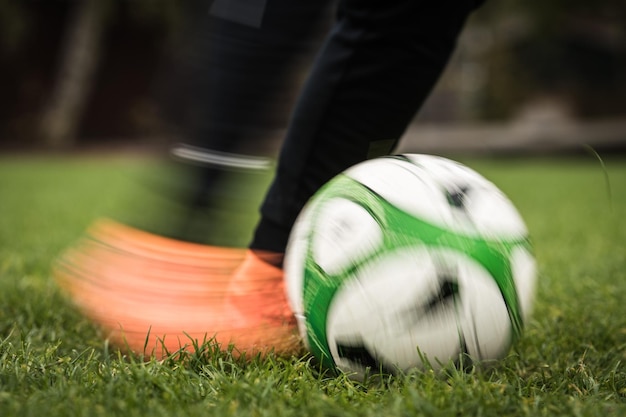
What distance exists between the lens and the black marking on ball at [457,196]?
3.84ft

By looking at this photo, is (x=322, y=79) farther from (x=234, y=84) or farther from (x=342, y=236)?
(x=342, y=236)

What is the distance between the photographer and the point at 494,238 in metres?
1.16

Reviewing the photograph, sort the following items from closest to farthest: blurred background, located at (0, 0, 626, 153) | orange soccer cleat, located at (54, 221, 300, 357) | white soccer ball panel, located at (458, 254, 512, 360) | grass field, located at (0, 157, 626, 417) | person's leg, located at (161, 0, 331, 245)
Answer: grass field, located at (0, 157, 626, 417) → white soccer ball panel, located at (458, 254, 512, 360) → orange soccer cleat, located at (54, 221, 300, 357) → person's leg, located at (161, 0, 331, 245) → blurred background, located at (0, 0, 626, 153)

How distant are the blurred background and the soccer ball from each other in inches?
431

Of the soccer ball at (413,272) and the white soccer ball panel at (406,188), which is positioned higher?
the white soccer ball panel at (406,188)

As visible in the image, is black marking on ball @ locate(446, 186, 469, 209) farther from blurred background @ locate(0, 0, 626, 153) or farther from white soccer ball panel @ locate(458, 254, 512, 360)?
blurred background @ locate(0, 0, 626, 153)

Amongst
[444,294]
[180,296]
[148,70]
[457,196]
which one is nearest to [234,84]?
[180,296]

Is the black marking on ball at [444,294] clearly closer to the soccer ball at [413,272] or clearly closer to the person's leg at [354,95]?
the soccer ball at [413,272]

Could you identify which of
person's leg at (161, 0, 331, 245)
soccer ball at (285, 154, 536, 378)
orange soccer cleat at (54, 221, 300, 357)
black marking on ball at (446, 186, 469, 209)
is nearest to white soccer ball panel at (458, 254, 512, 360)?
soccer ball at (285, 154, 536, 378)

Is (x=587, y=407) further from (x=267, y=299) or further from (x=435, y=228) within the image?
(x=267, y=299)

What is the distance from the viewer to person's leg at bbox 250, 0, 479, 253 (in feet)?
4.65

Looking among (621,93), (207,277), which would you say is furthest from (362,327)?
(621,93)

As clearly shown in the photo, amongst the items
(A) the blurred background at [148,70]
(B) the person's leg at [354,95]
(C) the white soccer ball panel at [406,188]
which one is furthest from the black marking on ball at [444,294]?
(A) the blurred background at [148,70]

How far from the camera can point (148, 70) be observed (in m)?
15.5
